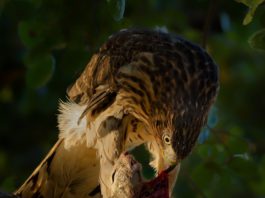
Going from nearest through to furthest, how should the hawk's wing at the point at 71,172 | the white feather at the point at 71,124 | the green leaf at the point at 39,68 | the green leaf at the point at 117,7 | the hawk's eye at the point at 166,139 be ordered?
1. the green leaf at the point at 117,7
2. the hawk's eye at the point at 166,139
3. the green leaf at the point at 39,68
4. the white feather at the point at 71,124
5. the hawk's wing at the point at 71,172

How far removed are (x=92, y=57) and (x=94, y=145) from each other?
0.46 metres

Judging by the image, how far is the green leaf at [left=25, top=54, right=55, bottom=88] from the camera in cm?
525

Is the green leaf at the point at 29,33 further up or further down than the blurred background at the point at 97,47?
further up

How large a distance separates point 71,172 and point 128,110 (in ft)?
2.19

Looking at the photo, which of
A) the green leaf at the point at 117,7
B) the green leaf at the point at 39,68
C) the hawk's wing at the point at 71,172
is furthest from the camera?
the hawk's wing at the point at 71,172

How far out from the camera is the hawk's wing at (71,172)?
5.52 metres

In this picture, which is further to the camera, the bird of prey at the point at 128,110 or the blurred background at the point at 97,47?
the blurred background at the point at 97,47

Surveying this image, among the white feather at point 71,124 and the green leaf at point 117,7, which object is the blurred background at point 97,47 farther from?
the white feather at point 71,124

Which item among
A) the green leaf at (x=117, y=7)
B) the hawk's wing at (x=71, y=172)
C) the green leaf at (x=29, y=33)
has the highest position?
the green leaf at (x=117, y=7)

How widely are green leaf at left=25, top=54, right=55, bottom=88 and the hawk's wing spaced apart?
42cm

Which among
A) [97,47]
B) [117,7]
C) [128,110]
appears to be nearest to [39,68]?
[97,47]

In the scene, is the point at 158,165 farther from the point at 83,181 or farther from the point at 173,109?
the point at 83,181

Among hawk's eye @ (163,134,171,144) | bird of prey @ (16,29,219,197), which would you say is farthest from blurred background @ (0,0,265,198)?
hawk's eye @ (163,134,171,144)

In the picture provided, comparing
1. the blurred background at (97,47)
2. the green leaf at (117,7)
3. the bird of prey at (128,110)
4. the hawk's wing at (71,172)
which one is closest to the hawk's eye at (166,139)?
the bird of prey at (128,110)
